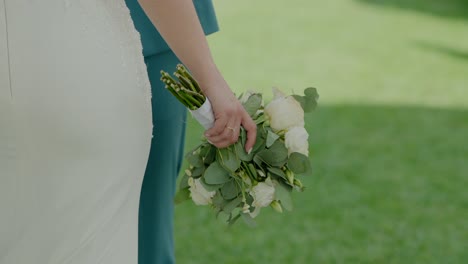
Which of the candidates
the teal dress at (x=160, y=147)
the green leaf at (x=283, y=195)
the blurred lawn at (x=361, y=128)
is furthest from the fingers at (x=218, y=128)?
the blurred lawn at (x=361, y=128)

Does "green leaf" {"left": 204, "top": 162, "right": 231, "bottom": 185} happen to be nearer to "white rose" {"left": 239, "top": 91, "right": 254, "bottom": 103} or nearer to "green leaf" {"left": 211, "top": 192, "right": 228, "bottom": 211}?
"green leaf" {"left": 211, "top": 192, "right": 228, "bottom": 211}

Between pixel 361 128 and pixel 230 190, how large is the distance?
310cm

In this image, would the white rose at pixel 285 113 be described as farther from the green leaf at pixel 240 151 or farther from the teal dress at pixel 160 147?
the teal dress at pixel 160 147

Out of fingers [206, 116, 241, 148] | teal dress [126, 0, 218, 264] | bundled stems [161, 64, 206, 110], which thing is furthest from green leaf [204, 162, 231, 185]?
teal dress [126, 0, 218, 264]

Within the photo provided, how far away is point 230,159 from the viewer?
2.09 metres

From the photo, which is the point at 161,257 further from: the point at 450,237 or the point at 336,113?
the point at 336,113

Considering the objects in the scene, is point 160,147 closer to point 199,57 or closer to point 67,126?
point 199,57

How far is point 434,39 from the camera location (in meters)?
7.46

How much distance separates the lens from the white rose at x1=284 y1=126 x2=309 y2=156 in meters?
2.10

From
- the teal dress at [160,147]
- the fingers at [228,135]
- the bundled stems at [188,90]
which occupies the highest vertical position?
the bundled stems at [188,90]

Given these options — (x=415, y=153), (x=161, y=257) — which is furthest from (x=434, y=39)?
(x=161, y=257)

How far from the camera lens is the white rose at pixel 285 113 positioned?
2115 millimetres

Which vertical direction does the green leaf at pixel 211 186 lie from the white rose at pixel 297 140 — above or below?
below

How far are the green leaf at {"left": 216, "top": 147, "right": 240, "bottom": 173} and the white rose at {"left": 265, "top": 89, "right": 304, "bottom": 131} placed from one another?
0.12 metres
